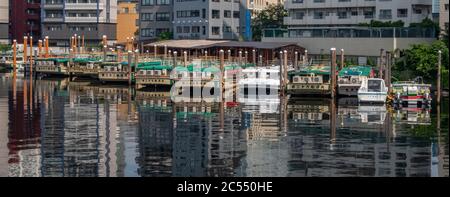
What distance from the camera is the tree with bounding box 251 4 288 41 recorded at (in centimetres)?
12888

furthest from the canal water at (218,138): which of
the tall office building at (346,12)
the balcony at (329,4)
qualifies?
the balcony at (329,4)

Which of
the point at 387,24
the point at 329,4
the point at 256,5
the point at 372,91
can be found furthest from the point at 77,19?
the point at 372,91

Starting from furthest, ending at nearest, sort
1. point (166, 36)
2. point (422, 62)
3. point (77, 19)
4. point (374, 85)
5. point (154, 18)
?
point (77, 19)
point (154, 18)
point (166, 36)
point (422, 62)
point (374, 85)

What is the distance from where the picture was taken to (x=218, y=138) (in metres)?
50.7

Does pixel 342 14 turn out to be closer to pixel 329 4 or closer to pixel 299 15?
pixel 329 4

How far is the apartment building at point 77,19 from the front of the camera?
141 meters

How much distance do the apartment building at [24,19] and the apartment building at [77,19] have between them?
318cm

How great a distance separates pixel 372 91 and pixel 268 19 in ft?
193

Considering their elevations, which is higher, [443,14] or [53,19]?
[53,19]

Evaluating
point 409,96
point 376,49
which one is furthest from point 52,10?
point 409,96

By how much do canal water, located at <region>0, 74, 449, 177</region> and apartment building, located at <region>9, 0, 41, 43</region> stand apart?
72476mm

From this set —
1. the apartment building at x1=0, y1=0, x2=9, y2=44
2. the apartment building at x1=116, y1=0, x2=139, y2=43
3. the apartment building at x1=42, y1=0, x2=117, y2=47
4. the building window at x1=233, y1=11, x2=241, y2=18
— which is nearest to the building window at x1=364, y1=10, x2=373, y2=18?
the building window at x1=233, y1=11, x2=241, y2=18
